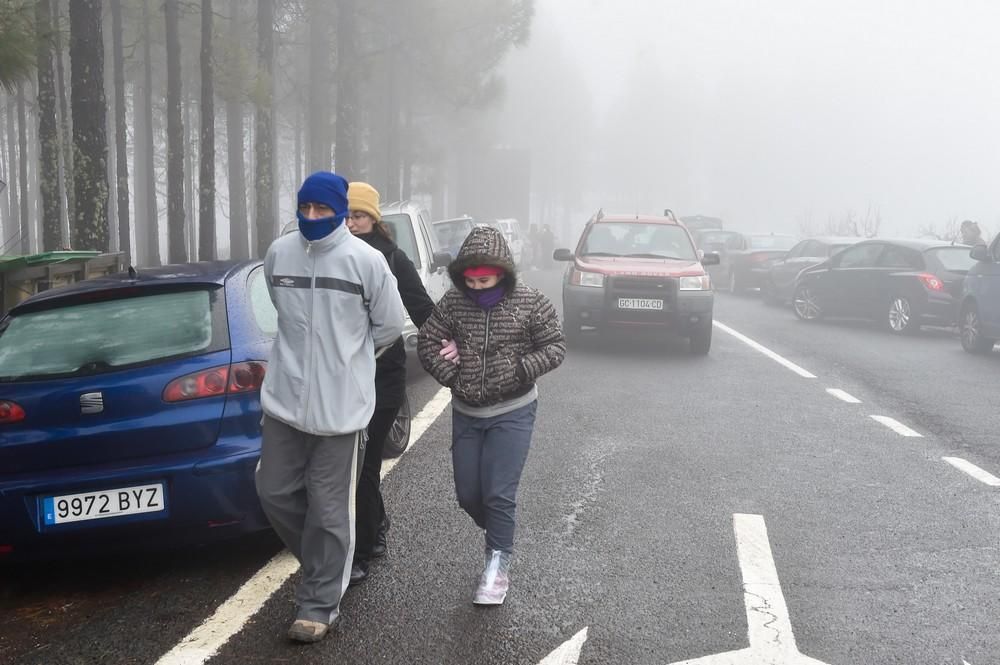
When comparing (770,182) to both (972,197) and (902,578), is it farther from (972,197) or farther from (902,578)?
(902,578)

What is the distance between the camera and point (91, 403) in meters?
4.51

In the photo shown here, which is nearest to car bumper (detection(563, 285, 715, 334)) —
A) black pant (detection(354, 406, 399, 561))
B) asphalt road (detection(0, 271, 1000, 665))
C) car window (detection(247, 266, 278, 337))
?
asphalt road (detection(0, 271, 1000, 665))

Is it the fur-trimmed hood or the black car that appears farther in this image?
the black car

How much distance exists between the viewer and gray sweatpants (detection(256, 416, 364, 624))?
13.2ft

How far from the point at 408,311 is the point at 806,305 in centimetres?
1536

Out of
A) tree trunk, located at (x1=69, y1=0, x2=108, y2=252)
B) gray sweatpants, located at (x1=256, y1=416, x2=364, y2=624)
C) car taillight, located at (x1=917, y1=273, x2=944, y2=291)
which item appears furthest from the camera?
car taillight, located at (x1=917, y1=273, x2=944, y2=291)

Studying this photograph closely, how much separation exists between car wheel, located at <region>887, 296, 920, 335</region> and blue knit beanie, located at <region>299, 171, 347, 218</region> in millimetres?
14010

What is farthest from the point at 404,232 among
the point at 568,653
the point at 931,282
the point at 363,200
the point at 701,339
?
the point at 931,282

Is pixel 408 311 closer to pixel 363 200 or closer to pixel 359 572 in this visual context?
pixel 363 200

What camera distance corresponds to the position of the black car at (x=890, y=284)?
1600 centimetres

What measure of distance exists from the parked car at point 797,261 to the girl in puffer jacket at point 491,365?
1729cm

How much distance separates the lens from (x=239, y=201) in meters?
31.1

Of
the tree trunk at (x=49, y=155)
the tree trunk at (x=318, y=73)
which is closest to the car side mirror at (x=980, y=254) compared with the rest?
the tree trunk at (x=49, y=155)

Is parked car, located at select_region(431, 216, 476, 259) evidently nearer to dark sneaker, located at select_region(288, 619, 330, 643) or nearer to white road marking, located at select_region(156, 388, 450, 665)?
white road marking, located at select_region(156, 388, 450, 665)
